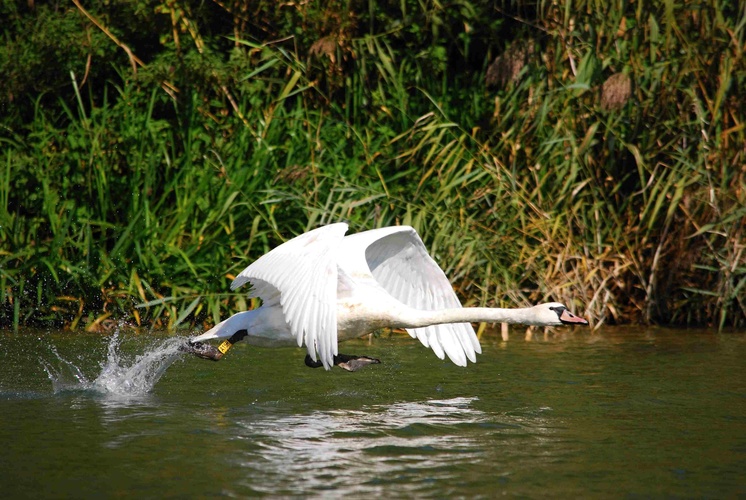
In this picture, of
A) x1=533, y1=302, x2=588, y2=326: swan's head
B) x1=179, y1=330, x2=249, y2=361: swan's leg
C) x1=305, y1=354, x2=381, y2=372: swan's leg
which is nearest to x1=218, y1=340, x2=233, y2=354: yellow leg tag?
x1=179, y1=330, x2=249, y2=361: swan's leg

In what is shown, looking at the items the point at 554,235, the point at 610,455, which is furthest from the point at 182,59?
the point at 610,455

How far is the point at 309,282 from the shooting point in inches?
242

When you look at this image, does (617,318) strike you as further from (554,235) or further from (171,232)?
(171,232)

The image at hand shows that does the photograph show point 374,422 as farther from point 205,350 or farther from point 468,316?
point 205,350

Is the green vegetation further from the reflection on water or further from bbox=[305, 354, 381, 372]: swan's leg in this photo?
the reflection on water

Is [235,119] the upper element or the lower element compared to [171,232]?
upper

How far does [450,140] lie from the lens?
1032cm

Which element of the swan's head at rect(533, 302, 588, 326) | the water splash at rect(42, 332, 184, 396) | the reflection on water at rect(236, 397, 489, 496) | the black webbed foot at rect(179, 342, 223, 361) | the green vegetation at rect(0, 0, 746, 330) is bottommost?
the reflection on water at rect(236, 397, 489, 496)

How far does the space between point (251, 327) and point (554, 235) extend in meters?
3.40

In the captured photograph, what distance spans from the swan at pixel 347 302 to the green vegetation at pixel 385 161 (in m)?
1.34

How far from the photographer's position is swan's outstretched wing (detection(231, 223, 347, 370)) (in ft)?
19.0

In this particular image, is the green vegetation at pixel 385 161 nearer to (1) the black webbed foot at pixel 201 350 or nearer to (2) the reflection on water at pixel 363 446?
(1) the black webbed foot at pixel 201 350

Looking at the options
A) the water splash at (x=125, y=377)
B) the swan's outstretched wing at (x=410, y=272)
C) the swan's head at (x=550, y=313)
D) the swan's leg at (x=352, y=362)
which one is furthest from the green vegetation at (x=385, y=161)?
the swan's head at (x=550, y=313)

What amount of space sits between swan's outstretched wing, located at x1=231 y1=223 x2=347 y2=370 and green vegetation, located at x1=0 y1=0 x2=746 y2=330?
2.37m
